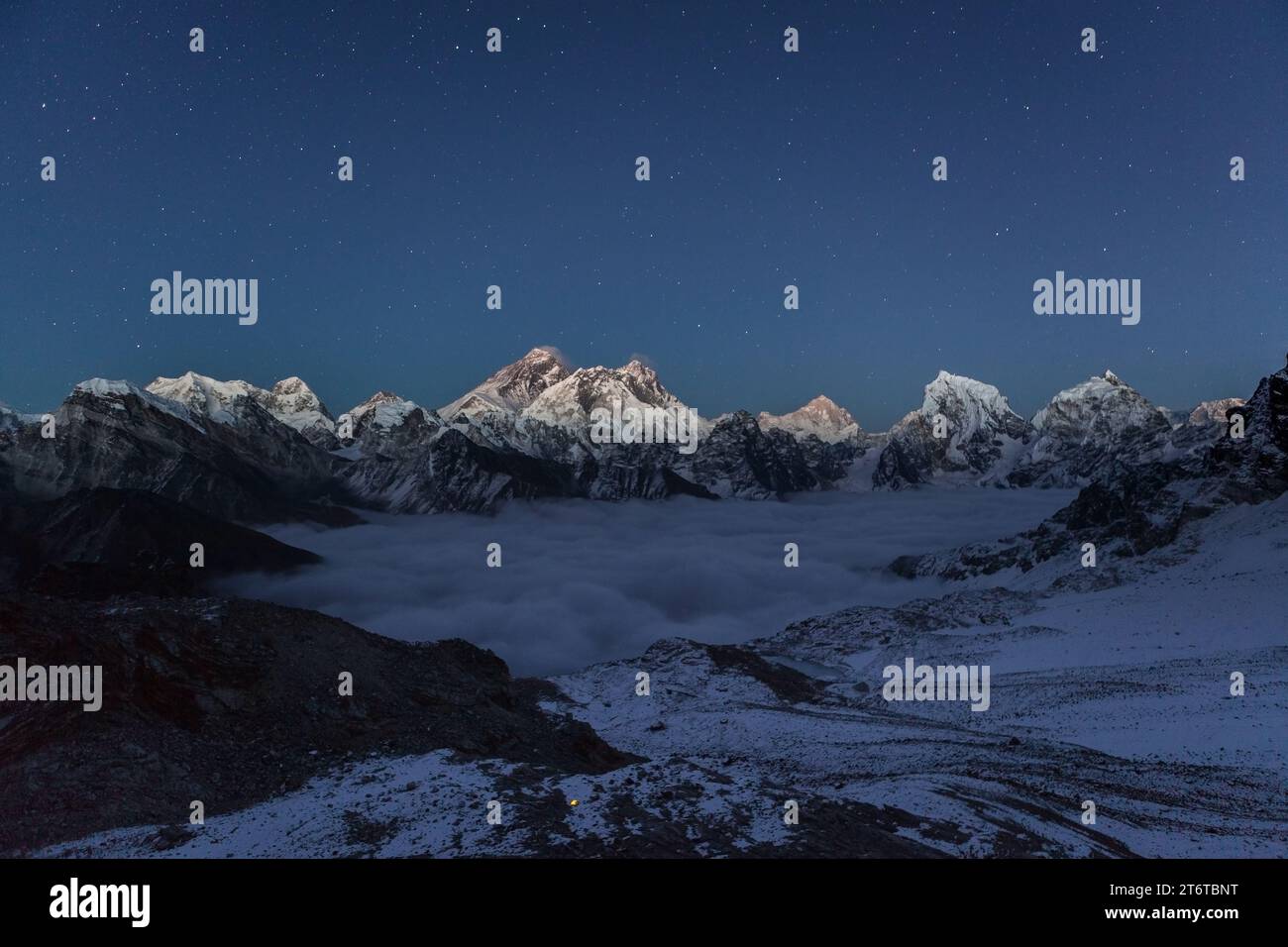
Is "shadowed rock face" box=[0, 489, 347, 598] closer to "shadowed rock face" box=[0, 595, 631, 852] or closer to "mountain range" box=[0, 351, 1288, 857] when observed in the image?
"mountain range" box=[0, 351, 1288, 857]

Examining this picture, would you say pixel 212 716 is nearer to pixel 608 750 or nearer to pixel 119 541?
pixel 608 750

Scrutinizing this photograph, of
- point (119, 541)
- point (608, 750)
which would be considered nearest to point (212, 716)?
point (608, 750)

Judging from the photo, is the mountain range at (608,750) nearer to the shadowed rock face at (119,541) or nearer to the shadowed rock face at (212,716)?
the shadowed rock face at (212,716)

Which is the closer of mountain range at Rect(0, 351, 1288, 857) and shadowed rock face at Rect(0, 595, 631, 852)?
mountain range at Rect(0, 351, 1288, 857)

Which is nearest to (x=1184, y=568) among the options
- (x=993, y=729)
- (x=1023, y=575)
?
(x=1023, y=575)

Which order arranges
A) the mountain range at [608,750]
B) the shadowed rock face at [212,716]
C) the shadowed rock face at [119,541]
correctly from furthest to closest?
the shadowed rock face at [119,541] → the shadowed rock face at [212,716] → the mountain range at [608,750]

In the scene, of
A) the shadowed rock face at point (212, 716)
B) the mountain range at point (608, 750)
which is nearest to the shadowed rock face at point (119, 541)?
the mountain range at point (608, 750)

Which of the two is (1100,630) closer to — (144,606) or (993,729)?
(993,729)

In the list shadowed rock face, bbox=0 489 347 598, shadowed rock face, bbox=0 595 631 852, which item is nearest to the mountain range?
shadowed rock face, bbox=0 595 631 852
